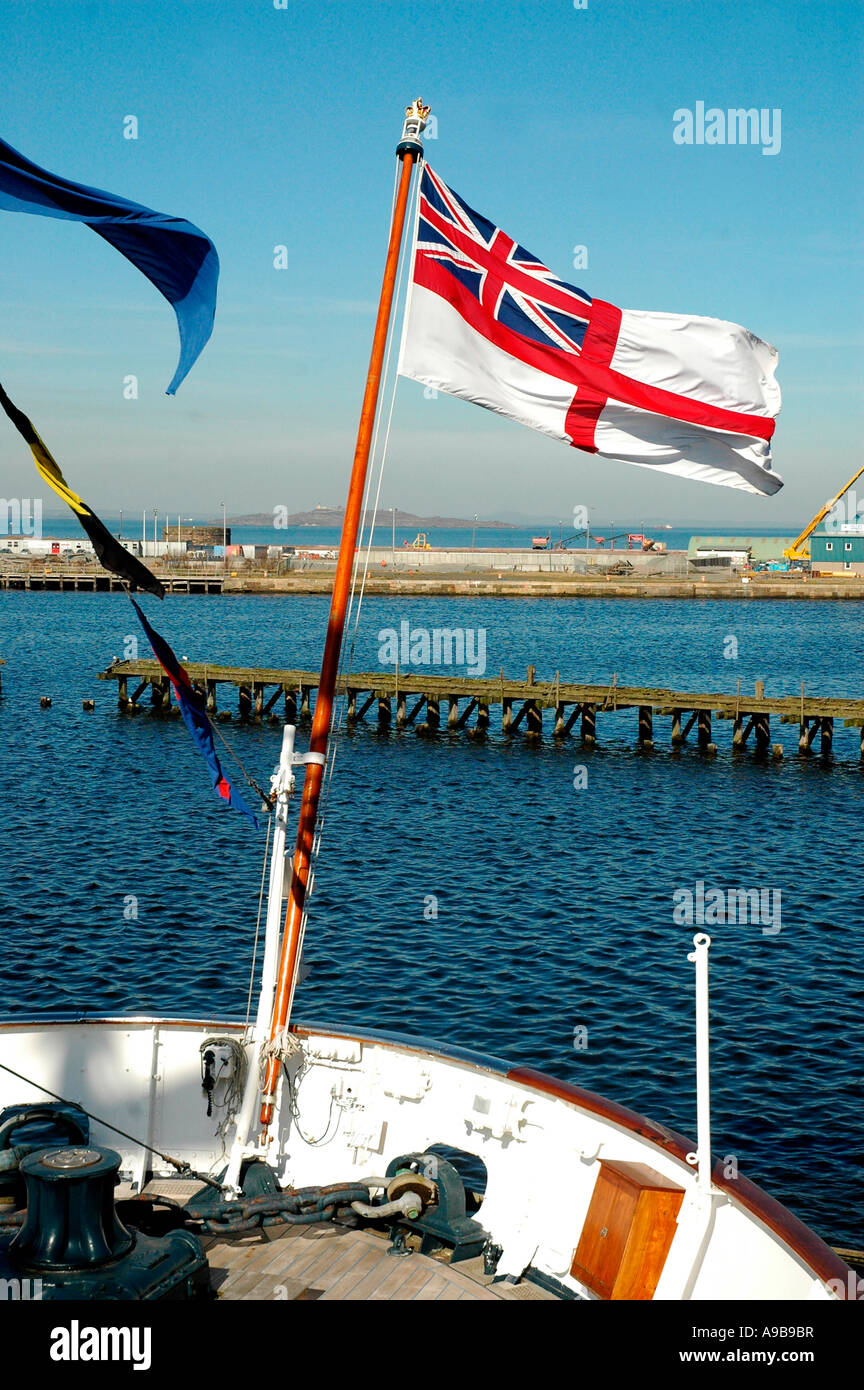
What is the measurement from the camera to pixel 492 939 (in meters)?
30.3

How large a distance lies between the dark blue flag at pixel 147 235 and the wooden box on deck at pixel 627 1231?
6.60 meters

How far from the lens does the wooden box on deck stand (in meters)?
8.69

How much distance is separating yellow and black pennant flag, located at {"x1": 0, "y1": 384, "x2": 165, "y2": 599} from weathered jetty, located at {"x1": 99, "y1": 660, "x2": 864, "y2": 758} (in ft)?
154

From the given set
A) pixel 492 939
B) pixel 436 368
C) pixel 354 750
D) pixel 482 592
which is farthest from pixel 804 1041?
pixel 482 592

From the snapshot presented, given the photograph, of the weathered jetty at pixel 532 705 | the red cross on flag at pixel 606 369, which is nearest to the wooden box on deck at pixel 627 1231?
the red cross on flag at pixel 606 369

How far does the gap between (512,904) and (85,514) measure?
25343 millimetres

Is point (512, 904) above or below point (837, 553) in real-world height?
below

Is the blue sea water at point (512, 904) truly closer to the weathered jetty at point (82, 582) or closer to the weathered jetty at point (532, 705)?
the weathered jetty at point (532, 705)

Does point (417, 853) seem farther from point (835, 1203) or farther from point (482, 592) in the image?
point (482, 592)

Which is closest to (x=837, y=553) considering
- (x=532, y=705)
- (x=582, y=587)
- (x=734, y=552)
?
(x=734, y=552)

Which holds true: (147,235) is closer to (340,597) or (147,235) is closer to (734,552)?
(340,597)

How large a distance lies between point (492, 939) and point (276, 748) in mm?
26433

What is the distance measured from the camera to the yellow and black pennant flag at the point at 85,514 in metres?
8.93

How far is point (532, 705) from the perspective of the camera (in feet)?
192
